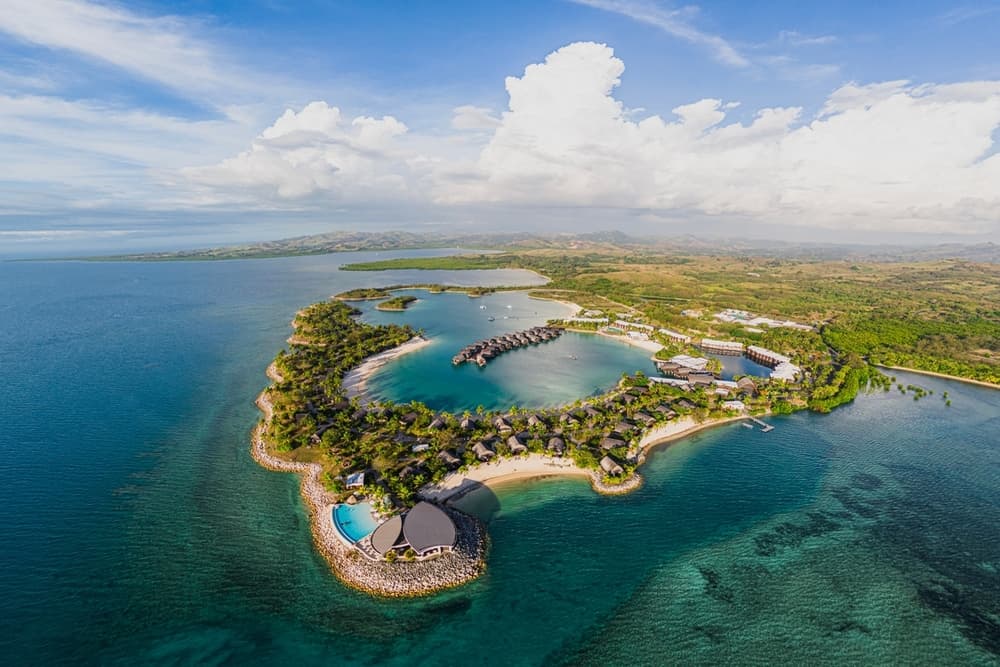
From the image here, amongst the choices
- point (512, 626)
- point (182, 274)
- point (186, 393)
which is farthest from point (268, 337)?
point (182, 274)

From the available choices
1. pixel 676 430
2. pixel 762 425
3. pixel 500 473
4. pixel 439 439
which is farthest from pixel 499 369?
pixel 762 425

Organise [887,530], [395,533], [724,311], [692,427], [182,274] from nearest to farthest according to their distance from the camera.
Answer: [395,533] < [887,530] < [692,427] < [724,311] < [182,274]

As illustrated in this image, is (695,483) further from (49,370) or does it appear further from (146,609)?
(49,370)

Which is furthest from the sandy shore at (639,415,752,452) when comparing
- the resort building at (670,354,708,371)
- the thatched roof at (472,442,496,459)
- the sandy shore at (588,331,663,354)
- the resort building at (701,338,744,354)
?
the resort building at (701,338,744,354)

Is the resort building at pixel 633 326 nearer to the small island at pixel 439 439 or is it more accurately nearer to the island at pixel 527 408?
the island at pixel 527 408

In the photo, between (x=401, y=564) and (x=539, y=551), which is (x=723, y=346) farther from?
(x=401, y=564)

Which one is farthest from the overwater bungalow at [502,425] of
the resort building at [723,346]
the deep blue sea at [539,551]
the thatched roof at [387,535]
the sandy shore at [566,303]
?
the sandy shore at [566,303]

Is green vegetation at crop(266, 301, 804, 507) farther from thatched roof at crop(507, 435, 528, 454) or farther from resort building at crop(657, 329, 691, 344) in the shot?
resort building at crop(657, 329, 691, 344)
